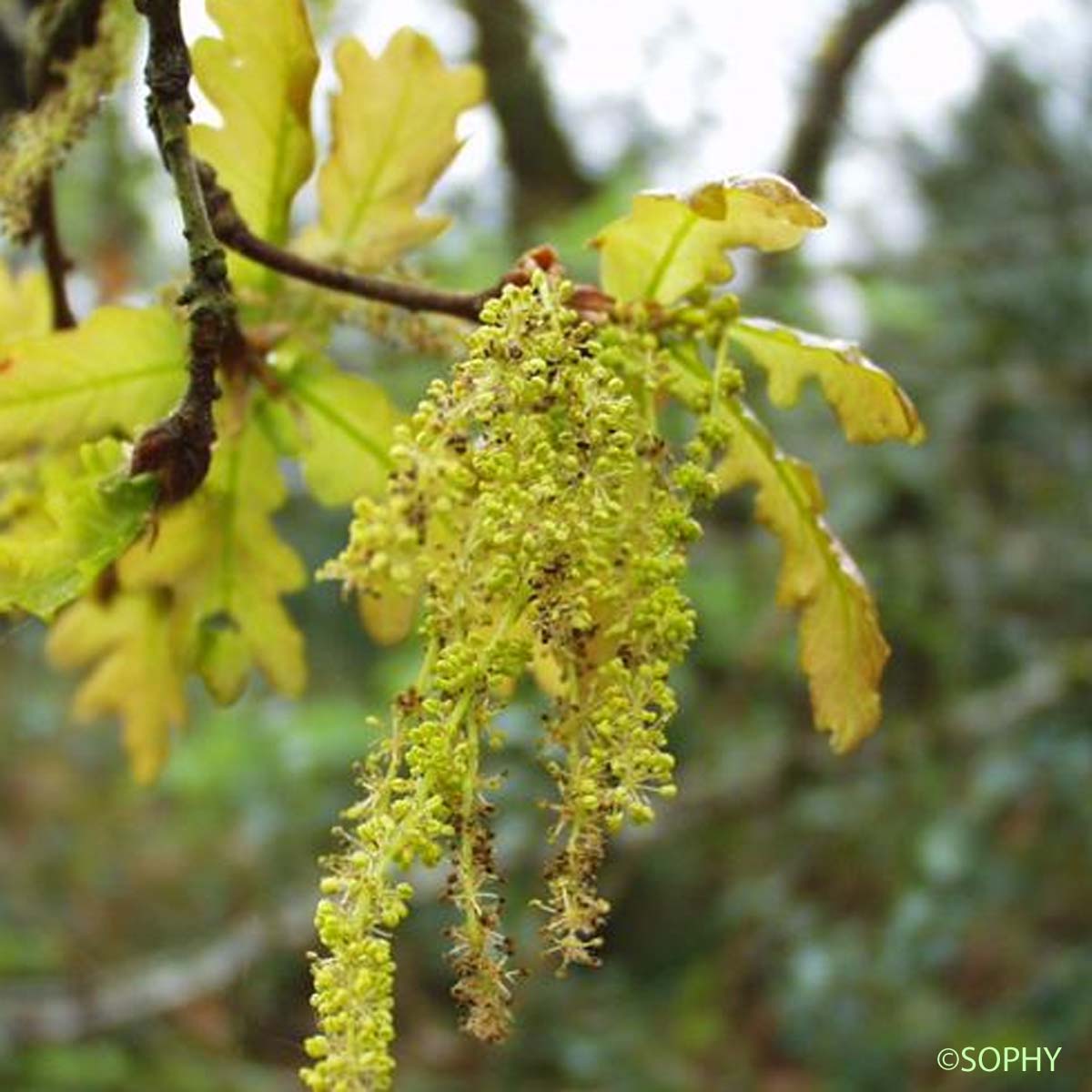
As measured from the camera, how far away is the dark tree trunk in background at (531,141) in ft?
11.7

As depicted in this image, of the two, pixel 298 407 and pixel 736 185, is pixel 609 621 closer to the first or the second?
pixel 736 185

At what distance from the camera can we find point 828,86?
272 cm

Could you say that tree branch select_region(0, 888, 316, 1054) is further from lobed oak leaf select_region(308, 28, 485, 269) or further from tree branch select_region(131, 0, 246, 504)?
tree branch select_region(131, 0, 246, 504)

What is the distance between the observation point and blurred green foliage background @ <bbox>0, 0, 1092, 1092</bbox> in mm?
2641

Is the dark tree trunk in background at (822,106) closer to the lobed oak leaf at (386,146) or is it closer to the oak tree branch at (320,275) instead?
the lobed oak leaf at (386,146)

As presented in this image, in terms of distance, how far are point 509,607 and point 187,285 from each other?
0.84ft

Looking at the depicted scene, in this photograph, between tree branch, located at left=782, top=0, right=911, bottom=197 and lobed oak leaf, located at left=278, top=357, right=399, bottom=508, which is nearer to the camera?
lobed oak leaf, located at left=278, top=357, right=399, bottom=508

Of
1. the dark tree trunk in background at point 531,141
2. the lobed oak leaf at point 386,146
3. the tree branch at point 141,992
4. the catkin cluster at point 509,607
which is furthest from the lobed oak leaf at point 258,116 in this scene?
the dark tree trunk in background at point 531,141

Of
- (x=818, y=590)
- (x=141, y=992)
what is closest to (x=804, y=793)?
(x=141, y=992)

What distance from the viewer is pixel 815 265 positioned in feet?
9.80

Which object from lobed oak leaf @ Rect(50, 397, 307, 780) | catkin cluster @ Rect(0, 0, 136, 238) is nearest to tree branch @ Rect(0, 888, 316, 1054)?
lobed oak leaf @ Rect(50, 397, 307, 780)

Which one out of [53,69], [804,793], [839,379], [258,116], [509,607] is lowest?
[509,607]

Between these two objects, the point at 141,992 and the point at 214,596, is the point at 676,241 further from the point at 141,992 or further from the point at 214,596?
the point at 141,992

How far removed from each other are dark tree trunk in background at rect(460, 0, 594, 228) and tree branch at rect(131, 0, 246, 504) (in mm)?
2780
